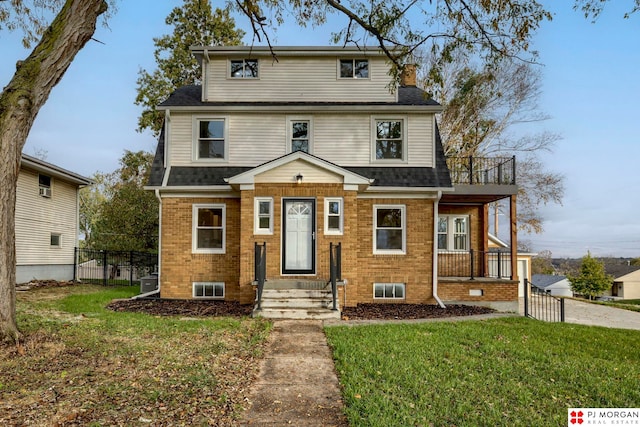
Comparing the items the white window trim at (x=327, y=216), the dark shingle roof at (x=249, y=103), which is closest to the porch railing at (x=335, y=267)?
the white window trim at (x=327, y=216)

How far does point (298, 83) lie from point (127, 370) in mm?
10095

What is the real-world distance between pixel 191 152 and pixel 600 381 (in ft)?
36.3

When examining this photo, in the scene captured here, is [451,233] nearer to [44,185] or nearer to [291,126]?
[291,126]

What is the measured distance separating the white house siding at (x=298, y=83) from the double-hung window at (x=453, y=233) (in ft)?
15.1

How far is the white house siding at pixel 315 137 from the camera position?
12.1 metres

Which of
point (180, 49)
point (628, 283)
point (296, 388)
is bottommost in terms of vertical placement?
point (628, 283)

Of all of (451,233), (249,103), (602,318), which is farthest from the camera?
(451,233)

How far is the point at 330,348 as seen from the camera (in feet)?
21.4

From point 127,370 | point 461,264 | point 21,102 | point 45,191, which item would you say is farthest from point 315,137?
point 45,191

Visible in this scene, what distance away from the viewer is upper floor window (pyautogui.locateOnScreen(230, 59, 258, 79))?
506 inches

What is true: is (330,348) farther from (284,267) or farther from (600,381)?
(284,267)

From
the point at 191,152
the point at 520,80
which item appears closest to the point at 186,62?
the point at 191,152

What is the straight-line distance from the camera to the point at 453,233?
13578mm

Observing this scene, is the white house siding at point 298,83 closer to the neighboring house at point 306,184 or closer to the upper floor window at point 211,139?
the neighboring house at point 306,184
